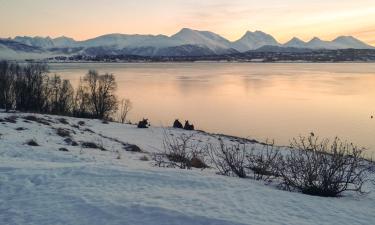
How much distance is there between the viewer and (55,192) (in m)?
6.86

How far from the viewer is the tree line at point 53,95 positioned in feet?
195

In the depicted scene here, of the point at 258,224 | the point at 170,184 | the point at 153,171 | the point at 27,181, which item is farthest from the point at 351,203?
the point at 27,181

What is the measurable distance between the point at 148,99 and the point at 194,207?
64274 millimetres

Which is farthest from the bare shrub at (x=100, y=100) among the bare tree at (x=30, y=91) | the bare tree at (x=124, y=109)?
the bare tree at (x=30, y=91)

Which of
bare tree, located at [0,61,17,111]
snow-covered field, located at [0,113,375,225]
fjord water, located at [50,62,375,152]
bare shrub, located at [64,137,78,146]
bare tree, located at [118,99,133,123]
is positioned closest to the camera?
snow-covered field, located at [0,113,375,225]

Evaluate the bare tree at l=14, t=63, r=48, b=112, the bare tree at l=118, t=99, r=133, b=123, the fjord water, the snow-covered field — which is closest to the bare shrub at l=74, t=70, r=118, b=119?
the bare tree at l=118, t=99, r=133, b=123

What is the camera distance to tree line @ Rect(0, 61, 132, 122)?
59.3m

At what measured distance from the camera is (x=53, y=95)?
6525 cm

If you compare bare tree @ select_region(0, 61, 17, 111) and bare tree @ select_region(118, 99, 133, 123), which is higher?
bare tree @ select_region(0, 61, 17, 111)

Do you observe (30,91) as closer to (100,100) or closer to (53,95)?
(53,95)

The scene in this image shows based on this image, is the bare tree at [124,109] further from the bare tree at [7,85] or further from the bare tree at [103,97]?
Answer: the bare tree at [7,85]

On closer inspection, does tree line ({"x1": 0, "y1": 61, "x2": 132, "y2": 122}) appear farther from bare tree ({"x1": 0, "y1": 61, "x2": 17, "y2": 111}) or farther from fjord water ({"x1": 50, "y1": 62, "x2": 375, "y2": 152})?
fjord water ({"x1": 50, "y1": 62, "x2": 375, "y2": 152})

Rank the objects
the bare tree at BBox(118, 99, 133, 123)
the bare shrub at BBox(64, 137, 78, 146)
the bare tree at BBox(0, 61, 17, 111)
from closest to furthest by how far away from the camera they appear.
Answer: the bare shrub at BBox(64, 137, 78, 146), the bare tree at BBox(118, 99, 133, 123), the bare tree at BBox(0, 61, 17, 111)

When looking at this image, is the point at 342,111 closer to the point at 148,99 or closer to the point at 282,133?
the point at 282,133
